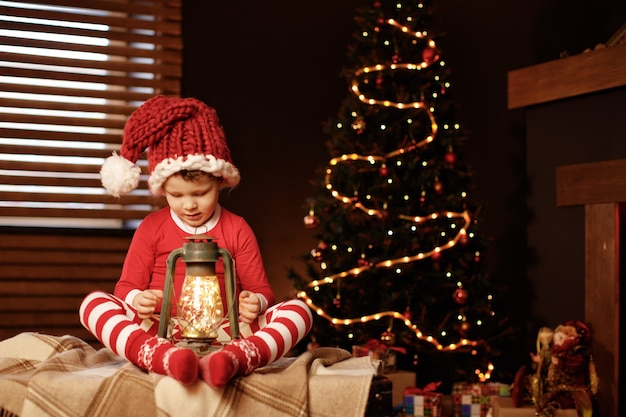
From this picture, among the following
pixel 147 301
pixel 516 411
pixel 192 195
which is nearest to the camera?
pixel 147 301

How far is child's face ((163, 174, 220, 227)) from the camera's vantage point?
2090 mm

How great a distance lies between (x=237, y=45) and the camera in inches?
194

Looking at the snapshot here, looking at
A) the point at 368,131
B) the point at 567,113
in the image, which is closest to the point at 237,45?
the point at 368,131

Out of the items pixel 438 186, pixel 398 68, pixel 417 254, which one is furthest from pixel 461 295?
pixel 398 68

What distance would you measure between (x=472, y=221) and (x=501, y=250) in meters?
1.13

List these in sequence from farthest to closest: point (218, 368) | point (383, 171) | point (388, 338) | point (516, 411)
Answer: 1. point (383, 171)
2. point (388, 338)
3. point (516, 411)
4. point (218, 368)

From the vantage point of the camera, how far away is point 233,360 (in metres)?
1.78

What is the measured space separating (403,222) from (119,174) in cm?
228

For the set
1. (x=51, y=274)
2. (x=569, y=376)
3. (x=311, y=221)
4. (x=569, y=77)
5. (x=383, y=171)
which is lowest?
(x=569, y=376)

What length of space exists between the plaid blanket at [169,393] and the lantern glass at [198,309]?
0.15 m

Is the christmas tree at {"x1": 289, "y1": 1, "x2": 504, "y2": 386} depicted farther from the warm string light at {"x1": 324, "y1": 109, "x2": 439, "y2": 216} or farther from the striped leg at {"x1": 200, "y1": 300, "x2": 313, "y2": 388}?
the striped leg at {"x1": 200, "y1": 300, "x2": 313, "y2": 388}

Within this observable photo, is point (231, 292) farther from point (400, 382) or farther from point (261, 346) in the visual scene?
point (400, 382)

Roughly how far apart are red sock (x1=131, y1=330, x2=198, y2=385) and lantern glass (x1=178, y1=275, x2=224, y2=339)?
10 cm

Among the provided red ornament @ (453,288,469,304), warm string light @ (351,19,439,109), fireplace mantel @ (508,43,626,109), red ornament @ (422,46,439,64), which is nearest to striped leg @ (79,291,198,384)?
red ornament @ (453,288,469,304)
